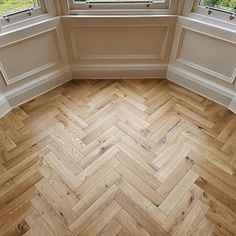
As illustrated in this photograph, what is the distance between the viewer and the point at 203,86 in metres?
2.09

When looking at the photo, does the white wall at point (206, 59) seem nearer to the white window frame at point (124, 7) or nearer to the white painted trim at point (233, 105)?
the white painted trim at point (233, 105)

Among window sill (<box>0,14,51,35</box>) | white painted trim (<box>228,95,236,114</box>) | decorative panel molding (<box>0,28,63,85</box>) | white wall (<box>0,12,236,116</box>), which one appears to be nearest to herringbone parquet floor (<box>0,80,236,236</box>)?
white painted trim (<box>228,95,236,114</box>)

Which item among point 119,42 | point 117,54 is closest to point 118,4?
point 119,42

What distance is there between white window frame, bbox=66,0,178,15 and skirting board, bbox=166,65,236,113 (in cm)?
56

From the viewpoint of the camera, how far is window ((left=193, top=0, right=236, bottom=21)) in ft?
5.57

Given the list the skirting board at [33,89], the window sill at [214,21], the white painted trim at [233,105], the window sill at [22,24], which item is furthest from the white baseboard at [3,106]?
the white painted trim at [233,105]

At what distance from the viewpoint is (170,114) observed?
197 cm

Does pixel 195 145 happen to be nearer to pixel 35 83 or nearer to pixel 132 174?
pixel 132 174

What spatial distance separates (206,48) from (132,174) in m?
1.28

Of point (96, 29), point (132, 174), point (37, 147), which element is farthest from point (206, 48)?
point (37, 147)

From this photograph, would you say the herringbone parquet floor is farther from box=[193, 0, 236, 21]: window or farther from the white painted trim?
box=[193, 0, 236, 21]: window

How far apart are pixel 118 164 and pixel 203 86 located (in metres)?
1.15

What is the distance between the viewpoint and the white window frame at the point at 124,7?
189cm

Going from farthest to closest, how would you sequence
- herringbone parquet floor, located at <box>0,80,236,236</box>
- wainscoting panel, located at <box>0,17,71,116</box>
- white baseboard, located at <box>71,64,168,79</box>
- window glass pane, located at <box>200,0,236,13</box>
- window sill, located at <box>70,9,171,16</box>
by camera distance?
white baseboard, located at <box>71,64,168,79</box> → window sill, located at <box>70,9,171,16</box> → wainscoting panel, located at <box>0,17,71,116</box> → window glass pane, located at <box>200,0,236,13</box> → herringbone parquet floor, located at <box>0,80,236,236</box>
